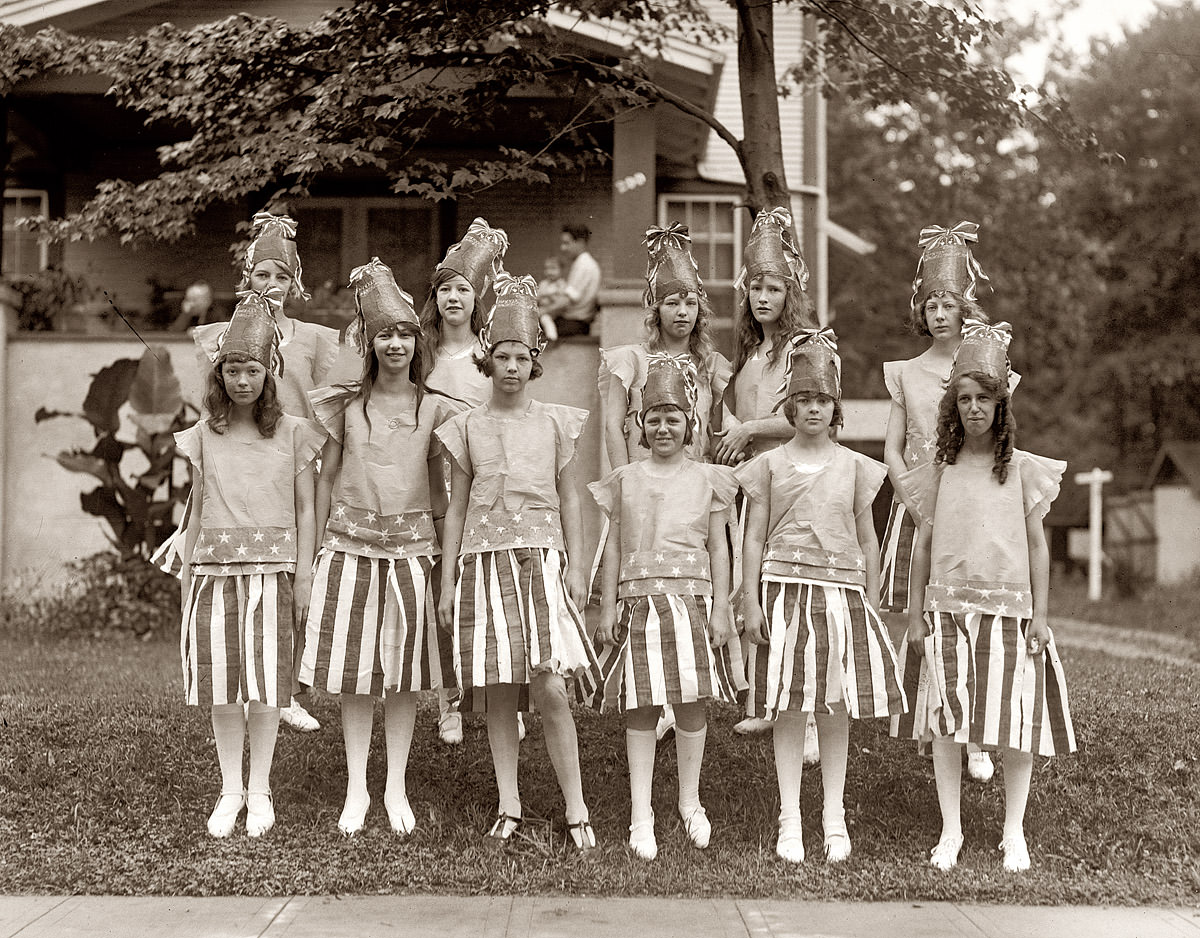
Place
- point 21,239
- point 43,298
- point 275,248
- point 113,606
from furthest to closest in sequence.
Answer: point 21,239
point 43,298
point 113,606
point 275,248

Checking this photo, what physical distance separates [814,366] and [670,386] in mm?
565

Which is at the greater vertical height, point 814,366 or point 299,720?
point 814,366

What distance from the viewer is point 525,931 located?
470 cm

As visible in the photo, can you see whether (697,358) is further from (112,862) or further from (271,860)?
(112,862)

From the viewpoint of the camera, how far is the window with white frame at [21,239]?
49.6ft

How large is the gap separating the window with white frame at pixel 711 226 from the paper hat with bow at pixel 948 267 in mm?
8839

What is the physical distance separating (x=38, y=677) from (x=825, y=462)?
510 centimetres

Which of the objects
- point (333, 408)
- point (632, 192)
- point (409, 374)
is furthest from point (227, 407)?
point (632, 192)

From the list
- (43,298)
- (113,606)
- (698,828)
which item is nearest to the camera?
(698,828)

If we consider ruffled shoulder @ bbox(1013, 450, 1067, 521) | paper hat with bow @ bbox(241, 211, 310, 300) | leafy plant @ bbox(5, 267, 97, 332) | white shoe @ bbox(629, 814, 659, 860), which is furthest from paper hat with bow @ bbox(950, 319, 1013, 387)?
leafy plant @ bbox(5, 267, 97, 332)

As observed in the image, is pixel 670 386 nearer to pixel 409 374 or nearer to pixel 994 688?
pixel 409 374

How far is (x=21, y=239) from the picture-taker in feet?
→ 50.3

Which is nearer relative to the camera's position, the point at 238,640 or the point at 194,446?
the point at 238,640

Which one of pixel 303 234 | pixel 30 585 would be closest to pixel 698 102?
pixel 303 234
